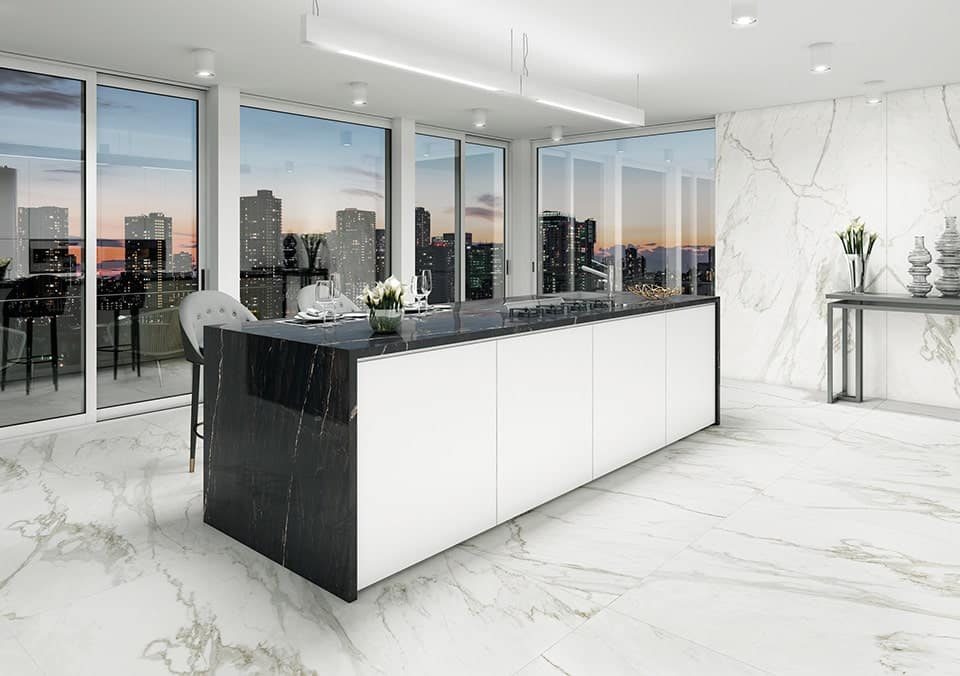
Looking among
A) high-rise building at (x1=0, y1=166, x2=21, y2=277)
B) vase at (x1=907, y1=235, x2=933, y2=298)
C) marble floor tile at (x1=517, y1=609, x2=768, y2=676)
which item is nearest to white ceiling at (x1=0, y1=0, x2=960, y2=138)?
high-rise building at (x1=0, y1=166, x2=21, y2=277)

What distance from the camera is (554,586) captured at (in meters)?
2.53

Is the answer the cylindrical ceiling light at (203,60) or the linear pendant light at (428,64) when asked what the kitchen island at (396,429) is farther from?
the cylindrical ceiling light at (203,60)

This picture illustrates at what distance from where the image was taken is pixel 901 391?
5801 mm

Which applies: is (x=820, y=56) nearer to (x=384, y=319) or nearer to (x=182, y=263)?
(x=384, y=319)

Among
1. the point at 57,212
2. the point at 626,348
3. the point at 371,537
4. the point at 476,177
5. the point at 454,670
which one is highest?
the point at 476,177

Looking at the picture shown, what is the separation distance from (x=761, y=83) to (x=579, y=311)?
10.1ft

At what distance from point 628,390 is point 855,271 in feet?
9.93

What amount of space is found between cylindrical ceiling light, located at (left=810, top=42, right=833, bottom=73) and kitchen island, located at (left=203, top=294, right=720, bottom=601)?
7.26 ft

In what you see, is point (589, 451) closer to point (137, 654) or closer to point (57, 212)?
point (137, 654)

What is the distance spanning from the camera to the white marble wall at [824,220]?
18.3 feet

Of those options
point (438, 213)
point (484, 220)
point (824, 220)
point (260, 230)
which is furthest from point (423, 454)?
point (484, 220)

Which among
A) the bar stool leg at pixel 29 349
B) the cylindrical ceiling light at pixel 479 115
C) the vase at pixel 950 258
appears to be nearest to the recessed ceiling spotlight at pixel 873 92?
the vase at pixel 950 258

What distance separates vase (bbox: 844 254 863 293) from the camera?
18.7ft

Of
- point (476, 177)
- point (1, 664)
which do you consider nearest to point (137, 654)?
point (1, 664)
